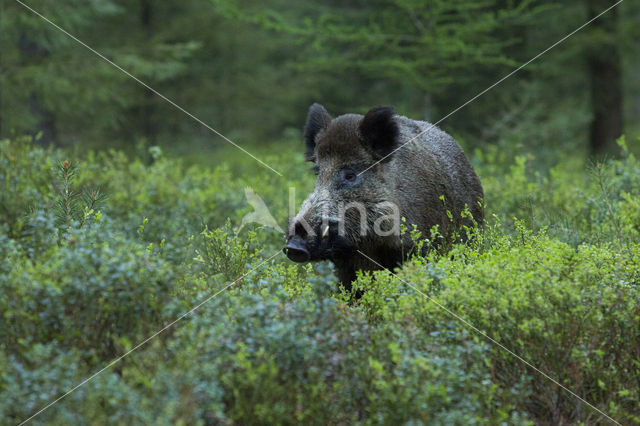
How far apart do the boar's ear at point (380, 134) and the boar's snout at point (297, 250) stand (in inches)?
54.8

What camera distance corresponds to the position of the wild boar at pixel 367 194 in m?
5.30

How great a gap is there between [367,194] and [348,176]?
277 millimetres

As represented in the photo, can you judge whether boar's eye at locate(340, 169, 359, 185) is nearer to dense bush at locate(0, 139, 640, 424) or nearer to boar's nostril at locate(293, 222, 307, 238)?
boar's nostril at locate(293, 222, 307, 238)

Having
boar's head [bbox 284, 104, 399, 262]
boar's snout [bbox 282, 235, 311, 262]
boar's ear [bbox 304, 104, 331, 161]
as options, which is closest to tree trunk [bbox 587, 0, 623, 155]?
boar's ear [bbox 304, 104, 331, 161]

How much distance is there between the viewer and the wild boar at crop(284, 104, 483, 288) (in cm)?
530

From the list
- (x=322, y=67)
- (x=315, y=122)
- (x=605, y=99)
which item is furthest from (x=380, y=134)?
(x=605, y=99)

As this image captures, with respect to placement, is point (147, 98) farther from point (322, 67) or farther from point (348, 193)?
point (348, 193)

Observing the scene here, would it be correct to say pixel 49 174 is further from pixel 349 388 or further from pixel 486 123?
pixel 486 123

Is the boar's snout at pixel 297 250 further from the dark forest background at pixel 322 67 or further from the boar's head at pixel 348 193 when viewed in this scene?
the dark forest background at pixel 322 67

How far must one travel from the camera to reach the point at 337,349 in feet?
11.7

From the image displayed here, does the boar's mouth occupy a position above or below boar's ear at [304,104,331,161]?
below

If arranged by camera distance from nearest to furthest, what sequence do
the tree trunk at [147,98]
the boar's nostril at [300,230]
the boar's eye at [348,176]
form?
the boar's nostril at [300,230], the boar's eye at [348,176], the tree trunk at [147,98]

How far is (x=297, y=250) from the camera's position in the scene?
4.93 m

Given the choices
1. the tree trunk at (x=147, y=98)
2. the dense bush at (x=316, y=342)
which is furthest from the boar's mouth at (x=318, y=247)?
the tree trunk at (x=147, y=98)
